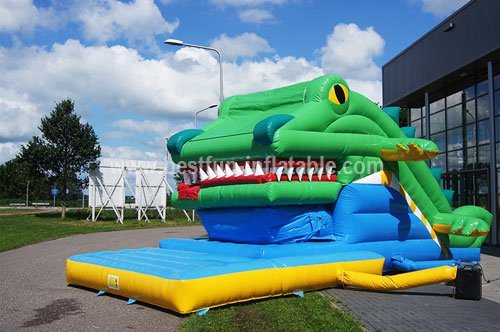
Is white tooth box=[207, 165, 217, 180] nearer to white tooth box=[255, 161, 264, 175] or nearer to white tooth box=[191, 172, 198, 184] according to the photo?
white tooth box=[191, 172, 198, 184]

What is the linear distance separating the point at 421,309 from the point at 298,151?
9.25 feet

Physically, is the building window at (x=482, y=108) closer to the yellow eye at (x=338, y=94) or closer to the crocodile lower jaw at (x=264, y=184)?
the yellow eye at (x=338, y=94)

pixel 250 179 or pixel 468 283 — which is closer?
pixel 468 283

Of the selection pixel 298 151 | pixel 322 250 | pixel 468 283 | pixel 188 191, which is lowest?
pixel 468 283

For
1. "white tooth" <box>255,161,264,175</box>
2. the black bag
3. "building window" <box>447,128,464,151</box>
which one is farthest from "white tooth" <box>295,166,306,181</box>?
"building window" <box>447,128,464,151</box>

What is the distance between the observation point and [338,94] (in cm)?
876

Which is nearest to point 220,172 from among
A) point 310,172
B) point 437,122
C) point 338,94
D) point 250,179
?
point 250,179

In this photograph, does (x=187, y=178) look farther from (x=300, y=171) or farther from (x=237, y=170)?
(x=300, y=171)

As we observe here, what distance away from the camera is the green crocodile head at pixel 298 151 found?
802 centimetres

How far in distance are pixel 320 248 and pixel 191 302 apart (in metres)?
2.60

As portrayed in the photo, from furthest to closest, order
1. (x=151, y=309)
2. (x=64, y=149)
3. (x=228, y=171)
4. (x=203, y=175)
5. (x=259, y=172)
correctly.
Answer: (x=64, y=149)
(x=203, y=175)
(x=228, y=171)
(x=259, y=172)
(x=151, y=309)

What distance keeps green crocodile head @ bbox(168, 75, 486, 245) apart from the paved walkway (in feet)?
5.07

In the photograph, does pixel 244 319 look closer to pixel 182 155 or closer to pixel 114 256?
pixel 114 256

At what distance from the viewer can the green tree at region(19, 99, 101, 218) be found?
29.5m
